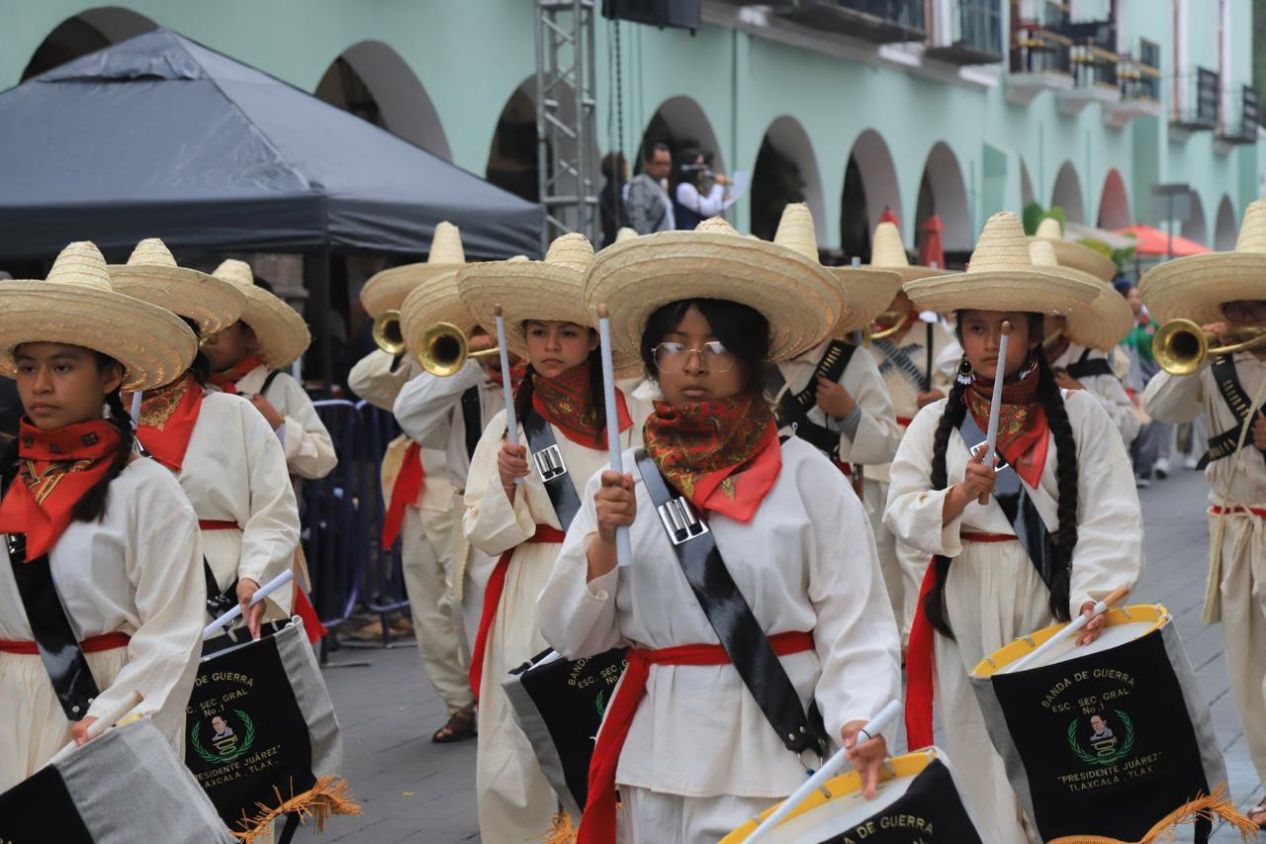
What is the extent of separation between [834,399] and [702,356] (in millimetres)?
4429

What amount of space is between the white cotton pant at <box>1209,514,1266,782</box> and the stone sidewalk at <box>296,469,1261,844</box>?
0.32m

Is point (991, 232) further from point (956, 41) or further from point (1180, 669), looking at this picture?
point (956, 41)

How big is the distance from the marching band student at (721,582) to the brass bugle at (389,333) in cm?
508

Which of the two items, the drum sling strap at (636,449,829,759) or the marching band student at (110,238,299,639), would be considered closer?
the drum sling strap at (636,449,829,759)

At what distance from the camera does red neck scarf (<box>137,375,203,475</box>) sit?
6980 mm

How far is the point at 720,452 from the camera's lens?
4.54 m

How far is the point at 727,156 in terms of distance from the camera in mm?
23516

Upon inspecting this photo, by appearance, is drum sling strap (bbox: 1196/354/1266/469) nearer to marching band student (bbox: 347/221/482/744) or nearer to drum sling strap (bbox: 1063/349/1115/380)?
drum sling strap (bbox: 1063/349/1115/380)

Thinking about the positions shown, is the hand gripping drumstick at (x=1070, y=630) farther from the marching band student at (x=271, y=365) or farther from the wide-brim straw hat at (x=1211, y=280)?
the marching band student at (x=271, y=365)

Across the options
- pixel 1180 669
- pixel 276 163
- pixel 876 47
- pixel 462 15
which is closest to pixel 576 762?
pixel 1180 669

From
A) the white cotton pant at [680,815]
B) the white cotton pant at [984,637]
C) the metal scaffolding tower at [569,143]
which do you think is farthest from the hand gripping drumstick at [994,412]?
the metal scaffolding tower at [569,143]

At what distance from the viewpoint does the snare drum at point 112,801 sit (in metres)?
4.44

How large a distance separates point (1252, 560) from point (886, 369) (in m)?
3.97

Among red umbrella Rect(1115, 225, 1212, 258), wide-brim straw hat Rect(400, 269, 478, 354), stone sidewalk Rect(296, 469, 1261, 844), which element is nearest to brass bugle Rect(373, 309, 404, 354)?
wide-brim straw hat Rect(400, 269, 478, 354)
